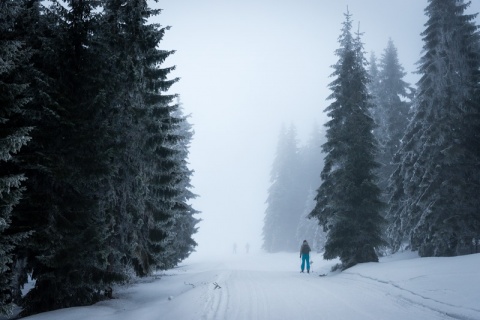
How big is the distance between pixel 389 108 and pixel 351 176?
15.0m

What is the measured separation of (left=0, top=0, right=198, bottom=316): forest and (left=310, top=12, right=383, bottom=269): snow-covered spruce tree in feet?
31.8

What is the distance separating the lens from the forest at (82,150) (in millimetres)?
8922

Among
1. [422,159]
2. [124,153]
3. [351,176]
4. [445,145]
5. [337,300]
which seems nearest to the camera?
[337,300]

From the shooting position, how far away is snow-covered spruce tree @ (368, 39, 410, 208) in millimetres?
27828

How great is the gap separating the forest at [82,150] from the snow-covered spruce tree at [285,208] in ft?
137

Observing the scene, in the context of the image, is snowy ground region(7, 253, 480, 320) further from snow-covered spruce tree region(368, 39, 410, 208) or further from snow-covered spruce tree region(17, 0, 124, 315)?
snow-covered spruce tree region(368, 39, 410, 208)

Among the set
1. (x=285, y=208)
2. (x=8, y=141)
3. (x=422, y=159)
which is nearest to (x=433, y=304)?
(x=8, y=141)

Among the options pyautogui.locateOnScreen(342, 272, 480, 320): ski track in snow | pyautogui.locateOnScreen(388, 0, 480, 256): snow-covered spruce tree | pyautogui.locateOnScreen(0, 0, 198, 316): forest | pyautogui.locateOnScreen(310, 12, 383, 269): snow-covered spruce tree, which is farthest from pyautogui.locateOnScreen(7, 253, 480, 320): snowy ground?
pyautogui.locateOnScreen(388, 0, 480, 256): snow-covered spruce tree

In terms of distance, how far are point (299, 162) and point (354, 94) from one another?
37605 mm

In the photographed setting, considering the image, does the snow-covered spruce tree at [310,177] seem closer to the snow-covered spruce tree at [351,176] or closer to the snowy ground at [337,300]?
the snow-covered spruce tree at [351,176]

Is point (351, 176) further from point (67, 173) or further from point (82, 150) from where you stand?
point (67, 173)

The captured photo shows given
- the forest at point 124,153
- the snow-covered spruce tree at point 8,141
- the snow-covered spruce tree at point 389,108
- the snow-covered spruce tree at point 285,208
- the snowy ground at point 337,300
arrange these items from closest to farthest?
the snow-covered spruce tree at point 8,141, the snowy ground at point 337,300, the forest at point 124,153, the snow-covered spruce tree at point 389,108, the snow-covered spruce tree at point 285,208

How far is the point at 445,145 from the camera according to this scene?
17562 millimetres

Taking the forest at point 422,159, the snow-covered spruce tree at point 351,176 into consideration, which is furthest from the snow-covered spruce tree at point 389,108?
the snow-covered spruce tree at point 351,176
